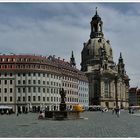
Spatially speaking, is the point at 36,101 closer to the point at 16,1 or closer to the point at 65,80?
the point at 65,80

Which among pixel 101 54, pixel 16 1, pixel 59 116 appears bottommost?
pixel 59 116

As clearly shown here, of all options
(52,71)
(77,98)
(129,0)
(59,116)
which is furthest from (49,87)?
(129,0)

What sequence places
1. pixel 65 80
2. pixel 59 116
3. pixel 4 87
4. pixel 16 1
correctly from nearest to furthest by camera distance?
pixel 16 1 < pixel 59 116 < pixel 4 87 < pixel 65 80

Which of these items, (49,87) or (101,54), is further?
(101,54)

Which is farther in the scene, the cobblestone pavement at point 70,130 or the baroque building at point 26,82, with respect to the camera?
the baroque building at point 26,82

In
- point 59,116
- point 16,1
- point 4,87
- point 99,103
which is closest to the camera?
point 16,1

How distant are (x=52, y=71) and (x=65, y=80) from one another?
13.3 m

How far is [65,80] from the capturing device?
137 metres

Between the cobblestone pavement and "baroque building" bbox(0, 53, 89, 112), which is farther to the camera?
"baroque building" bbox(0, 53, 89, 112)

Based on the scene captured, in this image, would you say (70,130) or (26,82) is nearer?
(70,130)

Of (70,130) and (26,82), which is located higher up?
(26,82)

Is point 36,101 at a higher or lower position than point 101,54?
lower

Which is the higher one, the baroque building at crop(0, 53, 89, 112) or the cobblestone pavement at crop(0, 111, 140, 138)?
the baroque building at crop(0, 53, 89, 112)

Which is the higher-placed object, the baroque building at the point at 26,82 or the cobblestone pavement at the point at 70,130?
the baroque building at the point at 26,82
